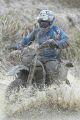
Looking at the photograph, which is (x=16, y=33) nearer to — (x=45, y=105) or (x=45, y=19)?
(x=45, y=105)

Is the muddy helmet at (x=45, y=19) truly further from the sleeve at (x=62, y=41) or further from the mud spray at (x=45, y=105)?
the mud spray at (x=45, y=105)

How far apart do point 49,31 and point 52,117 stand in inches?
68.6

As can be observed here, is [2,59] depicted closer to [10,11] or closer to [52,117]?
[10,11]

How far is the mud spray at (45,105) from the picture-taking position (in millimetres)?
10927

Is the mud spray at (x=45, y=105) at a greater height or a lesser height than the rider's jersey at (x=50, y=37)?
lesser

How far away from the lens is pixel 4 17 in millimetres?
17578

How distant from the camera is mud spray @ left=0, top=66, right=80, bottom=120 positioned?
1093 cm

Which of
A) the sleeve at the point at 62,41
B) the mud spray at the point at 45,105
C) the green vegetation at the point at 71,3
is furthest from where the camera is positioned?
the green vegetation at the point at 71,3

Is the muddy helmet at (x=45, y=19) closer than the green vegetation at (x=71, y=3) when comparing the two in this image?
Yes

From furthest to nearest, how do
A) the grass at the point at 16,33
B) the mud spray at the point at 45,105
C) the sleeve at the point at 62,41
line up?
the grass at the point at 16,33 < the mud spray at the point at 45,105 < the sleeve at the point at 62,41

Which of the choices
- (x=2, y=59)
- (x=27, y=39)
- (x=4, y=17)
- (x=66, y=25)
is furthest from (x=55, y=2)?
(x=27, y=39)

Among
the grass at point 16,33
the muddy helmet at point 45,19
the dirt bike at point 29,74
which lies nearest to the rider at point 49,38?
the muddy helmet at point 45,19

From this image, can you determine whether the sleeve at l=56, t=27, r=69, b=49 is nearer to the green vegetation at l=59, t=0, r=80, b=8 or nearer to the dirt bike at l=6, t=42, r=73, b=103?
the dirt bike at l=6, t=42, r=73, b=103

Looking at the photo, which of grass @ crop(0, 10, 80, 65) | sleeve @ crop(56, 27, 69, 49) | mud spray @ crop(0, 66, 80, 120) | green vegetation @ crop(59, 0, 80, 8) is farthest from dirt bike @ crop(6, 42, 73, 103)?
green vegetation @ crop(59, 0, 80, 8)
